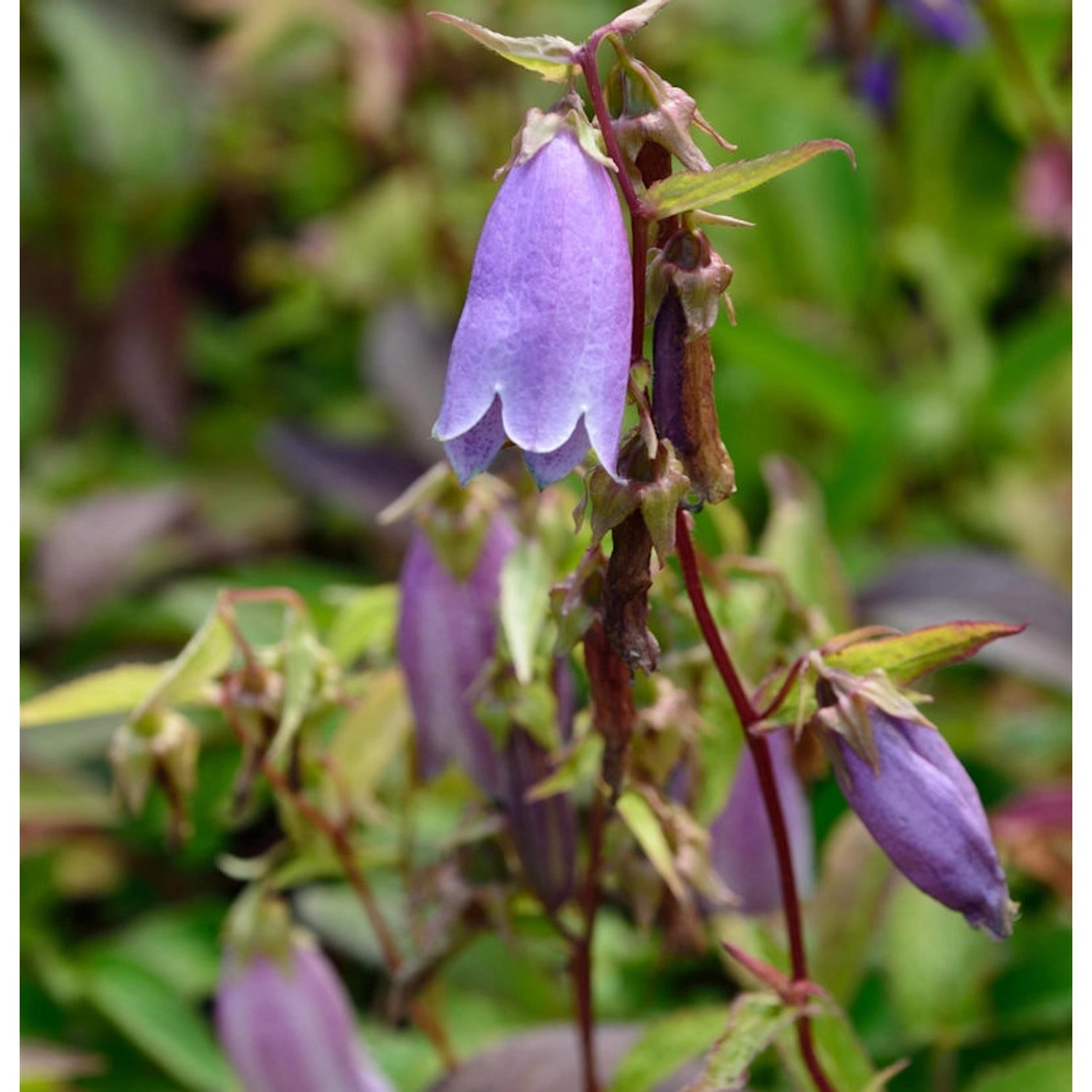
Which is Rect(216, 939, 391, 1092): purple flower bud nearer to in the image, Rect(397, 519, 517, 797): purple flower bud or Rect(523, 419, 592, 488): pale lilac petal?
Rect(397, 519, 517, 797): purple flower bud

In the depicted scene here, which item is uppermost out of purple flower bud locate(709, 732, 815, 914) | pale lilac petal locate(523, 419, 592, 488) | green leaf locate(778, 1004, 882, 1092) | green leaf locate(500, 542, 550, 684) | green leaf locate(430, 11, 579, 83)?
green leaf locate(430, 11, 579, 83)

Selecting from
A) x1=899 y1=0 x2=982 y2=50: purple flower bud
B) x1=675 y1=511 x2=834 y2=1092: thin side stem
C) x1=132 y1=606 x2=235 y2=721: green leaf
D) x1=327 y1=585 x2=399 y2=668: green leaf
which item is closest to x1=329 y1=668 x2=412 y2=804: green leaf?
x1=327 y1=585 x2=399 y2=668: green leaf

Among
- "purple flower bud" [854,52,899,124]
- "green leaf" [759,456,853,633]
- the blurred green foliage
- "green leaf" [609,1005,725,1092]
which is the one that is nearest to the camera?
"green leaf" [609,1005,725,1092]

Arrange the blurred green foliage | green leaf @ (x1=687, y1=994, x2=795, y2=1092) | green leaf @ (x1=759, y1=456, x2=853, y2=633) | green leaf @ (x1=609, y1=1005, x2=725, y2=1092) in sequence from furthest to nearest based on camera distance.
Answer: the blurred green foliage, green leaf @ (x1=759, y1=456, x2=853, y2=633), green leaf @ (x1=609, y1=1005, x2=725, y2=1092), green leaf @ (x1=687, y1=994, x2=795, y2=1092)

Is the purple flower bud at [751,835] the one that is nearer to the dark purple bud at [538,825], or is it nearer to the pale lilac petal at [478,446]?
the dark purple bud at [538,825]

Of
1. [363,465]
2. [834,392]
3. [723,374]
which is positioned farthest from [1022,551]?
[363,465]

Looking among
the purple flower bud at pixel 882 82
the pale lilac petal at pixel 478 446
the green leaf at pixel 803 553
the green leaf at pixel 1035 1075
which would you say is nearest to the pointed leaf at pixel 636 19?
the pale lilac petal at pixel 478 446
